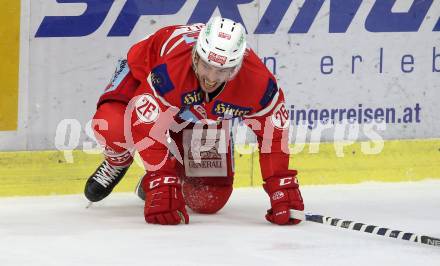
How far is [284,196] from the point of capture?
499 centimetres

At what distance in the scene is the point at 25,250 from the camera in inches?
176

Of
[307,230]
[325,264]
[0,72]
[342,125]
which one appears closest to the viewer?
[325,264]

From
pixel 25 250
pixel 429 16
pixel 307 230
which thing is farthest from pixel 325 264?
pixel 429 16

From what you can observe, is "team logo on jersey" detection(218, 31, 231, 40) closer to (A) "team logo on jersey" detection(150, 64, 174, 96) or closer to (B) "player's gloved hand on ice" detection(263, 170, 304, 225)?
(A) "team logo on jersey" detection(150, 64, 174, 96)

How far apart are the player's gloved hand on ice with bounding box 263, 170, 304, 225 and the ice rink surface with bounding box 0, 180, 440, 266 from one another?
5 cm

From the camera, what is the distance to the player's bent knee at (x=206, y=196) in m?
5.29

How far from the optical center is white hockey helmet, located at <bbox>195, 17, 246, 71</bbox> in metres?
4.59

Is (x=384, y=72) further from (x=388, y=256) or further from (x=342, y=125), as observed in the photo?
(x=388, y=256)

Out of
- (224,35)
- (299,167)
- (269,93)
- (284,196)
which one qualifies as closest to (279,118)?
(269,93)

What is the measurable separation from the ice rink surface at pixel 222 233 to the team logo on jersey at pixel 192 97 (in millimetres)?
511

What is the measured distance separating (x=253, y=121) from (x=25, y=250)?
1118mm

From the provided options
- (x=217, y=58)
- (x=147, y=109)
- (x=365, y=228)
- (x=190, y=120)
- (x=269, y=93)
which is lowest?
(x=365, y=228)

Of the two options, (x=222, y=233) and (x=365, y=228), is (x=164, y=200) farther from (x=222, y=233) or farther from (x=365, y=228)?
(x=365, y=228)

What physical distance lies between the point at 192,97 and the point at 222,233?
1.82 feet
